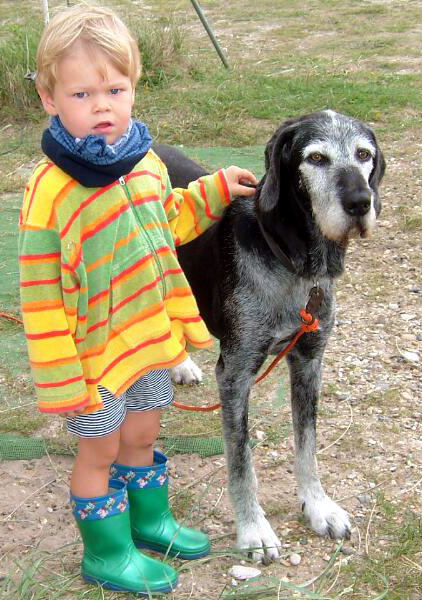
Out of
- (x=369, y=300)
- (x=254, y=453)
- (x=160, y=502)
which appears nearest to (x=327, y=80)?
(x=369, y=300)

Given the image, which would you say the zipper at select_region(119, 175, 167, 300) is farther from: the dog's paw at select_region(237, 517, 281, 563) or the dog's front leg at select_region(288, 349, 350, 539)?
the dog's paw at select_region(237, 517, 281, 563)

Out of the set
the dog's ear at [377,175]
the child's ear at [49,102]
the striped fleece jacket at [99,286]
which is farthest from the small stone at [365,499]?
the child's ear at [49,102]

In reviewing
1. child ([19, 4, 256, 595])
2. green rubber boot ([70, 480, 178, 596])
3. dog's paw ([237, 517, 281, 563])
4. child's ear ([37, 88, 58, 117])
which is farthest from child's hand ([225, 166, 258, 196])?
dog's paw ([237, 517, 281, 563])

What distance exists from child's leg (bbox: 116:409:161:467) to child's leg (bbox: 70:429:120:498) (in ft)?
0.43

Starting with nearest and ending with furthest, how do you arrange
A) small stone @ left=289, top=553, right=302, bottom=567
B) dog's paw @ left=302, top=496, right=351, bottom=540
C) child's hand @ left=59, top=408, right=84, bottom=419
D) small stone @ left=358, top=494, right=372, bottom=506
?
child's hand @ left=59, top=408, right=84, bottom=419 < small stone @ left=289, top=553, right=302, bottom=567 < dog's paw @ left=302, top=496, right=351, bottom=540 < small stone @ left=358, top=494, right=372, bottom=506

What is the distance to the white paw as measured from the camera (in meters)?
4.60

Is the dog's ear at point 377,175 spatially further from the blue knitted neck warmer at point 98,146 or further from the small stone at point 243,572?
the small stone at point 243,572

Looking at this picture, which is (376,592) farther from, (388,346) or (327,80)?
(327,80)

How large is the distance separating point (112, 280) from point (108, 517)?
0.84 m

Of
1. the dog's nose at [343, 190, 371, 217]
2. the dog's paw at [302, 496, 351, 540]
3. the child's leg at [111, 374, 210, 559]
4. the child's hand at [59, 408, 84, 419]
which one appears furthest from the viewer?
the dog's paw at [302, 496, 351, 540]

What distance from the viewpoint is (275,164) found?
10.2 ft

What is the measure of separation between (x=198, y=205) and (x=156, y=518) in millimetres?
1210

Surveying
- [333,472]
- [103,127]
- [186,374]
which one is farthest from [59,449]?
[103,127]

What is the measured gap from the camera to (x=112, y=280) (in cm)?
277
